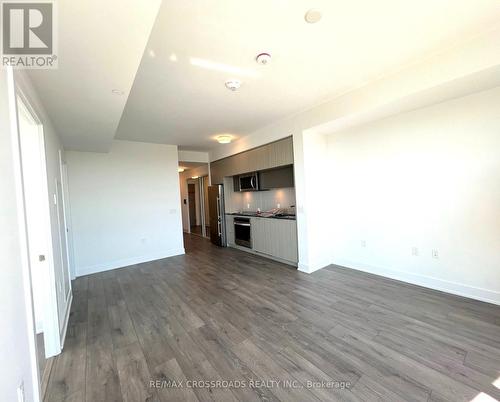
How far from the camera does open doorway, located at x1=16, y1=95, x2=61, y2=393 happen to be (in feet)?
6.89

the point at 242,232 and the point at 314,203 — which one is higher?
the point at 314,203

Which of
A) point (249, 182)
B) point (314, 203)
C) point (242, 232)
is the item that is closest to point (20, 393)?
point (314, 203)

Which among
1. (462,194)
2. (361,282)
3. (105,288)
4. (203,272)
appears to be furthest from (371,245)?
(105,288)

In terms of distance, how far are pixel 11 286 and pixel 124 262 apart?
160 inches

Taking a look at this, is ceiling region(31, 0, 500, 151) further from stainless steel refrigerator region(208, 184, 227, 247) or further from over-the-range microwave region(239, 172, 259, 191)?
stainless steel refrigerator region(208, 184, 227, 247)

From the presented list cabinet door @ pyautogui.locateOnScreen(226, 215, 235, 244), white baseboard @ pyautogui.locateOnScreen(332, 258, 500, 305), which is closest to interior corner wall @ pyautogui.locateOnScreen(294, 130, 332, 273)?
white baseboard @ pyautogui.locateOnScreen(332, 258, 500, 305)

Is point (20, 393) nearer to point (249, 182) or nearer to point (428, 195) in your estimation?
point (428, 195)

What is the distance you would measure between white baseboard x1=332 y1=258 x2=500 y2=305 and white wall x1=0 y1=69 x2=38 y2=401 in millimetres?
4122

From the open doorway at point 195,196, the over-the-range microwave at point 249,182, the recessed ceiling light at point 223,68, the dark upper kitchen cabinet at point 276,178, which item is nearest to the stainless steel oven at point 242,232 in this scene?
the over-the-range microwave at point 249,182

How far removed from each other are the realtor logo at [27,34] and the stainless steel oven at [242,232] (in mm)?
4410

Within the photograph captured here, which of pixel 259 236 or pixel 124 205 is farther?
pixel 259 236

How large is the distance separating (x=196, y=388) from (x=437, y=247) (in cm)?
335

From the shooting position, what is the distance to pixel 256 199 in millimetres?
5926

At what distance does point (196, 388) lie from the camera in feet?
5.42
